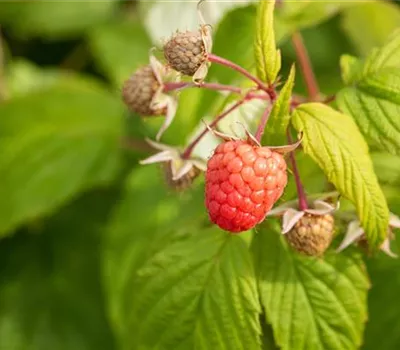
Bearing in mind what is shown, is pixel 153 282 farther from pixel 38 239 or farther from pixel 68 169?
pixel 38 239

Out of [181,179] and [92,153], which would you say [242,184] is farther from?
[92,153]

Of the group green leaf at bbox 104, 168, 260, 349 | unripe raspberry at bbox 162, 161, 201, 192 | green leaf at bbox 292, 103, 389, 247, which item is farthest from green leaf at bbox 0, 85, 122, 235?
green leaf at bbox 292, 103, 389, 247

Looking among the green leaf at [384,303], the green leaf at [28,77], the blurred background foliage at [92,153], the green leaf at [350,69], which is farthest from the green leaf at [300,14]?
the green leaf at [28,77]

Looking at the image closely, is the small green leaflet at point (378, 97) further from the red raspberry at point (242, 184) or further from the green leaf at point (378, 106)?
the red raspberry at point (242, 184)

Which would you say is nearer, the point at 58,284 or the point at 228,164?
the point at 228,164

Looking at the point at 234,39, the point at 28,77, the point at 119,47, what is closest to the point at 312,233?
the point at 234,39

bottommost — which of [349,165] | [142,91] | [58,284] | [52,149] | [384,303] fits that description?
[58,284]

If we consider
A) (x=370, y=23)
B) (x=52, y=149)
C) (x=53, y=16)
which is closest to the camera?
(x=370, y=23)
